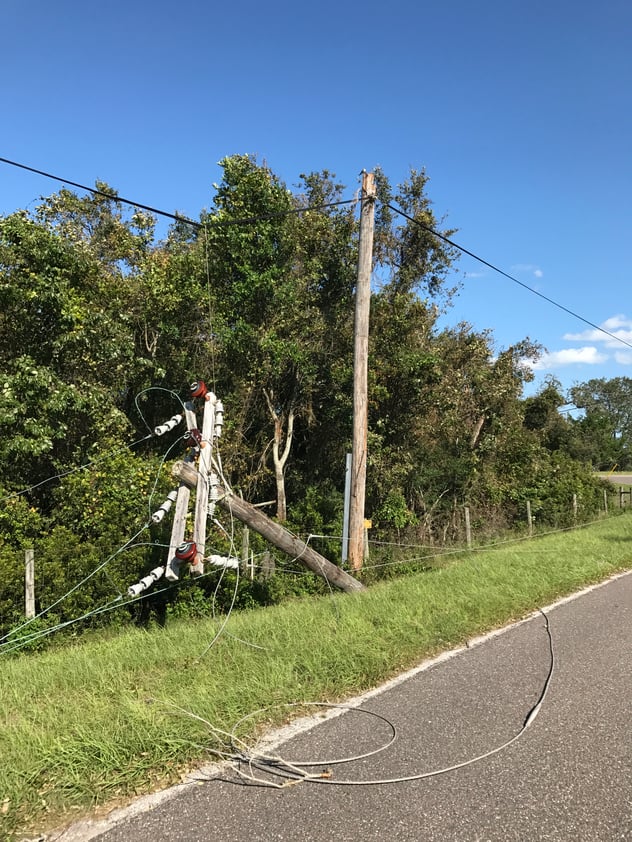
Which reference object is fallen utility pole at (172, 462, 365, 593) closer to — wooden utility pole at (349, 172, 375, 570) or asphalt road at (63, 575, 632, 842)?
wooden utility pole at (349, 172, 375, 570)

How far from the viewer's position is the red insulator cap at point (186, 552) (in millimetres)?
6105

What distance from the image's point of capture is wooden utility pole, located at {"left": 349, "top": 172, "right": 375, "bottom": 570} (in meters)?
9.16

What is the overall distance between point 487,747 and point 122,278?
12.8 metres

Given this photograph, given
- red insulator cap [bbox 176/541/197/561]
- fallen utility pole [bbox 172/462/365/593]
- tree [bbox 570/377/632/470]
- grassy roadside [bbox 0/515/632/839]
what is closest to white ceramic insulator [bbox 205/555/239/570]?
red insulator cap [bbox 176/541/197/561]

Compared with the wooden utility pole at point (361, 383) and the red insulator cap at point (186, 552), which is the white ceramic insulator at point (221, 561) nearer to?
the red insulator cap at point (186, 552)

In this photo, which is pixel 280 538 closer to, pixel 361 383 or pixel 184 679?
pixel 361 383

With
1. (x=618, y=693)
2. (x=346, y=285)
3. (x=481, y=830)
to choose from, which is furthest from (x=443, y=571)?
(x=346, y=285)

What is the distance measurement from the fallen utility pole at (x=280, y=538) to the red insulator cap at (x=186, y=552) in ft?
3.57

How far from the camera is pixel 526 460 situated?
21.2m

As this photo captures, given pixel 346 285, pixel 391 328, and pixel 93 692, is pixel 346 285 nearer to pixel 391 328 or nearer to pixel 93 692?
pixel 391 328

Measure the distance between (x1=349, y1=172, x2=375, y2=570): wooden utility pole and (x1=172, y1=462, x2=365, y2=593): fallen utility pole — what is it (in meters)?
1.05

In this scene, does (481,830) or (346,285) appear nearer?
(481,830)

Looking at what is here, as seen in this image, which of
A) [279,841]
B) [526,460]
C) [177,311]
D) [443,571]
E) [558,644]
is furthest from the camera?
[526,460]

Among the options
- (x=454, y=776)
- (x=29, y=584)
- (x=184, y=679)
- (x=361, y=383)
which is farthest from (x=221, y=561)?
(x=361, y=383)
